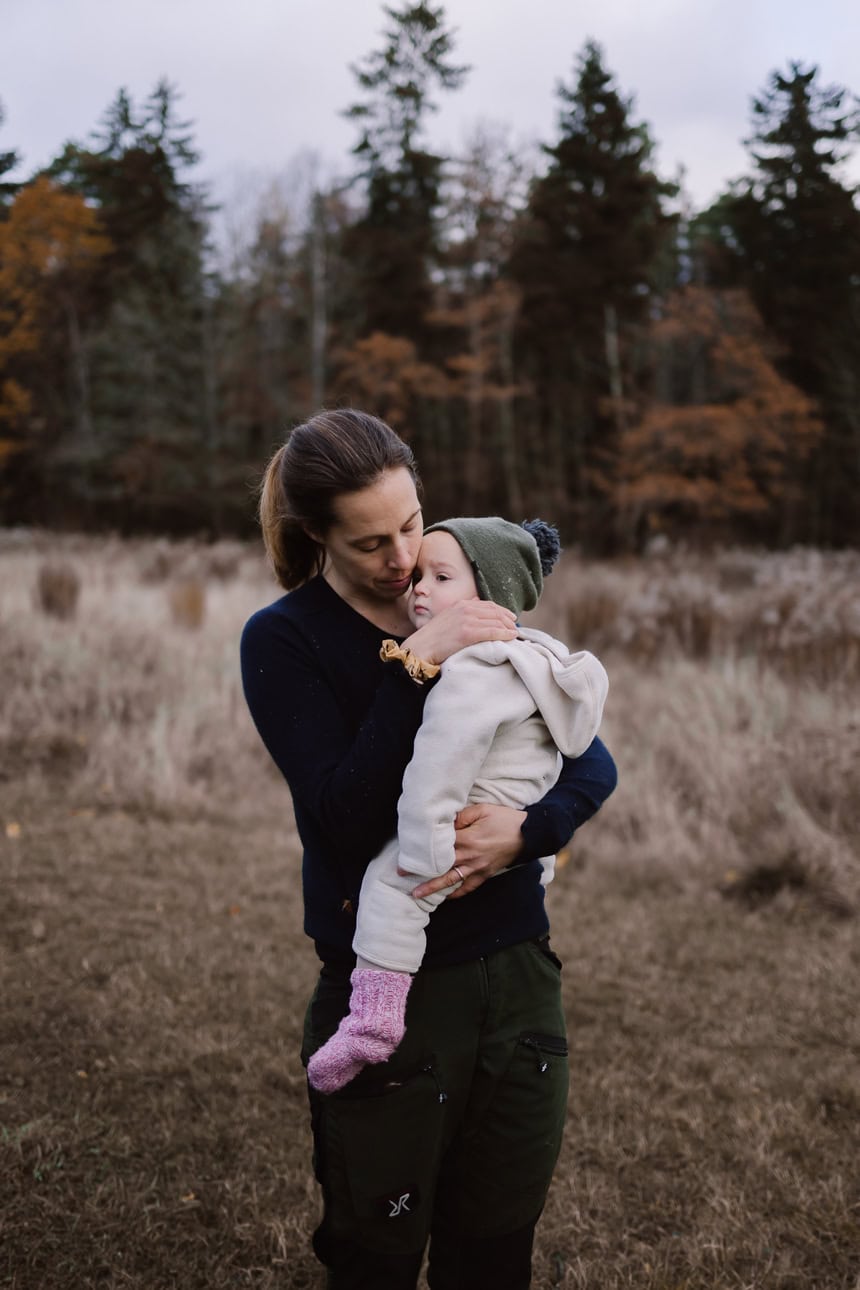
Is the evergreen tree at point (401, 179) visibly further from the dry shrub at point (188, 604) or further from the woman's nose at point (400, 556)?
the woman's nose at point (400, 556)

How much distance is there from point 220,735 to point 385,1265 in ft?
18.6

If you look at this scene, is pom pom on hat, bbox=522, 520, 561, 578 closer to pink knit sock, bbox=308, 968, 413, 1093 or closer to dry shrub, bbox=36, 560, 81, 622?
pink knit sock, bbox=308, 968, 413, 1093

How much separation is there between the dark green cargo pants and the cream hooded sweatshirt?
0.16 meters

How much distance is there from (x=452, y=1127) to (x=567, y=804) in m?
0.62

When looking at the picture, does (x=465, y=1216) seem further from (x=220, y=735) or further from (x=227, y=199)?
(x=227, y=199)

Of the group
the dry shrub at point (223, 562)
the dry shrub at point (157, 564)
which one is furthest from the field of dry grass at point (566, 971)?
the dry shrub at point (223, 562)

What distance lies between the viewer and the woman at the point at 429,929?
5.23 feet

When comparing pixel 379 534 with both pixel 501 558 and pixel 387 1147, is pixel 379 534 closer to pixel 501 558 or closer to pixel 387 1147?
pixel 501 558

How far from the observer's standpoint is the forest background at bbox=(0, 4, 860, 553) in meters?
21.3

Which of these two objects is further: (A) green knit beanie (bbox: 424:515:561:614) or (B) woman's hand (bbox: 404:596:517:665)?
(A) green knit beanie (bbox: 424:515:561:614)

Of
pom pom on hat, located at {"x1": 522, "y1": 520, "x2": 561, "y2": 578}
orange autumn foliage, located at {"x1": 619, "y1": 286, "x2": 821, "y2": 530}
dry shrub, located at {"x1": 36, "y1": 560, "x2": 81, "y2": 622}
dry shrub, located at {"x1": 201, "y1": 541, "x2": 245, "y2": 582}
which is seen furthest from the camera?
orange autumn foliage, located at {"x1": 619, "y1": 286, "x2": 821, "y2": 530}

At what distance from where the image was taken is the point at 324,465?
1.66 meters

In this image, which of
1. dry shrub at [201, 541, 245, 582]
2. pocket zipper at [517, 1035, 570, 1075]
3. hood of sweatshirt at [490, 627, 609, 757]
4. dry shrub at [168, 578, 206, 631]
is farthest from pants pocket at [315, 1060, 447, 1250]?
dry shrub at [201, 541, 245, 582]

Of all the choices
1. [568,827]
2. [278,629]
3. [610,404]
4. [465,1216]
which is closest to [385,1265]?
[465,1216]
